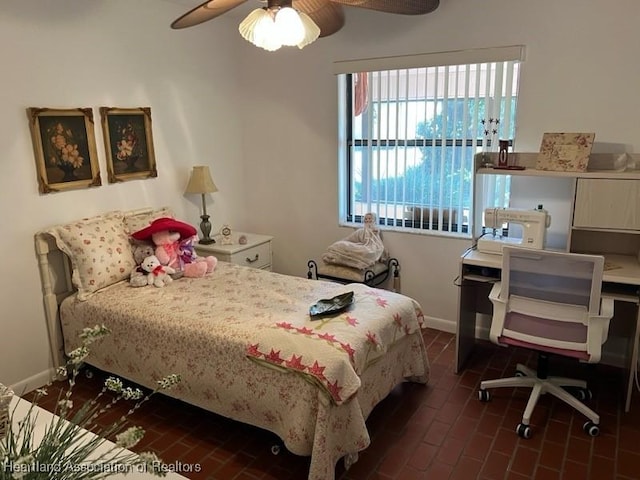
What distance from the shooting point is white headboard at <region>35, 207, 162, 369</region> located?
3053mm

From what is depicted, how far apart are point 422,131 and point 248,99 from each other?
1.64 m

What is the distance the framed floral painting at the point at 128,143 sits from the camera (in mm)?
3389

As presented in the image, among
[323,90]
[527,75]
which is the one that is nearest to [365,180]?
[323,90]

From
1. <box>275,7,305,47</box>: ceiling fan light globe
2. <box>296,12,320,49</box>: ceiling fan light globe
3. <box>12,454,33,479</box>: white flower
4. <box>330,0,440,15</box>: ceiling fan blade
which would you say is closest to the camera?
<box>12,454,33,479</box>: white flower

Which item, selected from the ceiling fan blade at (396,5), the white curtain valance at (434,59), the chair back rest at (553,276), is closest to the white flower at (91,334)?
the ceiling fan blade at (396,5)

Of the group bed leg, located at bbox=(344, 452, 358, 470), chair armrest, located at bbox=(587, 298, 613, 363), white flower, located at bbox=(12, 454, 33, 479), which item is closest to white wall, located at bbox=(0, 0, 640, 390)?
chair armrest, located at bbox=(587, 298, 613, 363)

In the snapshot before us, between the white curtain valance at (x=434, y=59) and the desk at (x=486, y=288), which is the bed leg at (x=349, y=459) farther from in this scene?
the white curtain valance at (x=434, y=59)

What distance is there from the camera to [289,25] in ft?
6.33

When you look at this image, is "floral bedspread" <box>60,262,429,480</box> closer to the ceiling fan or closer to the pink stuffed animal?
the pink stuffed animal

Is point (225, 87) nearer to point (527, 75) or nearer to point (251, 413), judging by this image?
point (527, 75)

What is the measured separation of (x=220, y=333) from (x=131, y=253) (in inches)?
44.6

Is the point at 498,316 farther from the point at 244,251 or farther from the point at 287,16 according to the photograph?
the point at 244,251

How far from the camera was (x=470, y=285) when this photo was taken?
334 cm

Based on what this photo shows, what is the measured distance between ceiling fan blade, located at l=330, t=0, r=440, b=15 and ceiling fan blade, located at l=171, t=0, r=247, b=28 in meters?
0.47
